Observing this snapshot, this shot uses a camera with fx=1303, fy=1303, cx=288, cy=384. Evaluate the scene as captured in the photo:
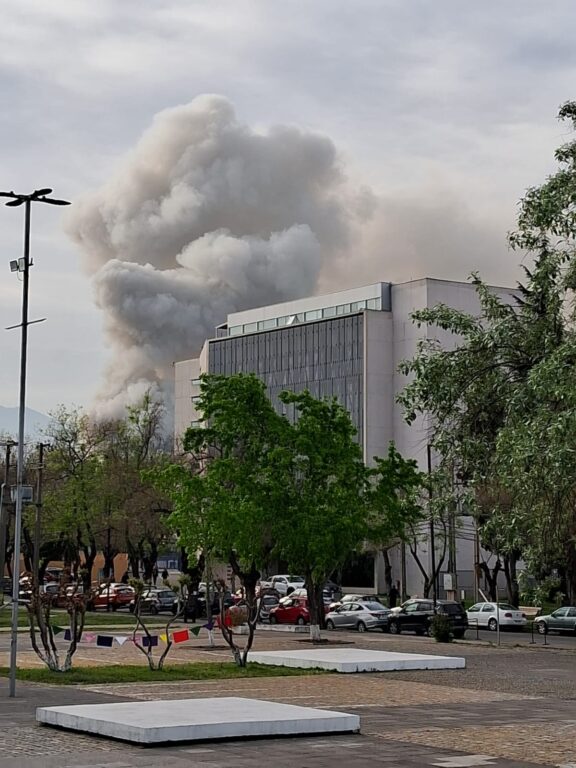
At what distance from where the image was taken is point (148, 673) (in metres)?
28.8

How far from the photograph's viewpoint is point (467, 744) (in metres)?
16.7

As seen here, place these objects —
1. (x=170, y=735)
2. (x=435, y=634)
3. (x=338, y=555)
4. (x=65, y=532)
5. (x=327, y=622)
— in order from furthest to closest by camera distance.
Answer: (x=65, y=532) → (x=327, y=622) → (x=435, y=634) → (x=338, y=555) → (x=170, y=735)

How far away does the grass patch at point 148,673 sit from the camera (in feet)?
89.2

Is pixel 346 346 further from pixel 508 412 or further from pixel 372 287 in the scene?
pixel 508 412

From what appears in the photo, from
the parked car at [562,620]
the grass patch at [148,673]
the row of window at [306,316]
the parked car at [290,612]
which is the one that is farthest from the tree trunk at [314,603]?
the row of window at [306,316]

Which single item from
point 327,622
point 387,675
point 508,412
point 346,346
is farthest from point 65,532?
point 508,412

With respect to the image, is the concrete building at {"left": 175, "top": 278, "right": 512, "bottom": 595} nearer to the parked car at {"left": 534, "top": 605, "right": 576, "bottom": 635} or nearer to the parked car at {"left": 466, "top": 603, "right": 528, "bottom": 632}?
the parked car at {"left": 466, "top": 603, "right": 528, "bottom": 632}

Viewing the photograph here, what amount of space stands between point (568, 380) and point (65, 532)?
197 feet

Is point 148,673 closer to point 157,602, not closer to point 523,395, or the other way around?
point 523,395

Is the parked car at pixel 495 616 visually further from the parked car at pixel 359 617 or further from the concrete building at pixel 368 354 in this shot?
the concrete building at pixel 368 354

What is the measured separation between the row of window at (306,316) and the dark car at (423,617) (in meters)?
52.1

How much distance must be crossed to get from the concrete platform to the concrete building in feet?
203

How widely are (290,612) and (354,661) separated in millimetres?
27622

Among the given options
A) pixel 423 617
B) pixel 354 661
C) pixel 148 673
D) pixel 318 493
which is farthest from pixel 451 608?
pixel 148 673
